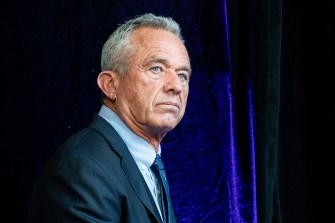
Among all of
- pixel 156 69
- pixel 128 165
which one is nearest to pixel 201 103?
pixel 156 69

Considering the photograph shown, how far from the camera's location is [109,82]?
1.48 metres

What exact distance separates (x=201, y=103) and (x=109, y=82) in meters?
0.51

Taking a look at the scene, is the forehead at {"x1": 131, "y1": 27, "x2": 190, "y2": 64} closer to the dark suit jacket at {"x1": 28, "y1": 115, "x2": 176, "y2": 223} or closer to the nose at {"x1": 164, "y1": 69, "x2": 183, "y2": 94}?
the nose at {"x1": 164, "y1": 69, "x2": 183, "y2": 94}

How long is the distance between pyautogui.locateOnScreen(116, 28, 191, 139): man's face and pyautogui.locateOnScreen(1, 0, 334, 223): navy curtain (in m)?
0.39

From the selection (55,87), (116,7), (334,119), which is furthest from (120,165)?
(334,119)

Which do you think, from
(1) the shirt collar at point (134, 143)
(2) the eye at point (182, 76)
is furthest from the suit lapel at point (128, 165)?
(2) the eye at point (182, 76)

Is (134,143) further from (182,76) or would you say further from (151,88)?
(182,76)

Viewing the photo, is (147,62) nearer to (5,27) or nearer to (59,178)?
(59,178)

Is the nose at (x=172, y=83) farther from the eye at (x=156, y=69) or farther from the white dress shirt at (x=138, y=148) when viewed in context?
the white dress shirt at (x=138, y=148)

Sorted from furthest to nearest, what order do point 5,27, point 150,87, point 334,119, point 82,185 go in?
point 334,119 < point 5,27 < point 150,87 < point 82,185

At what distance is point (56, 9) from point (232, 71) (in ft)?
2.26

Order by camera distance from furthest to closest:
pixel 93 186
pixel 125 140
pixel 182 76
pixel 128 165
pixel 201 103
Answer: pixel 201 103, pixel 182 76, pixel 125 140, pixel 128 165, pixel 93 186

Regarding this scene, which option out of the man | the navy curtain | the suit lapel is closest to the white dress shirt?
Result: the man

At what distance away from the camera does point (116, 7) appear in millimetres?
1838
